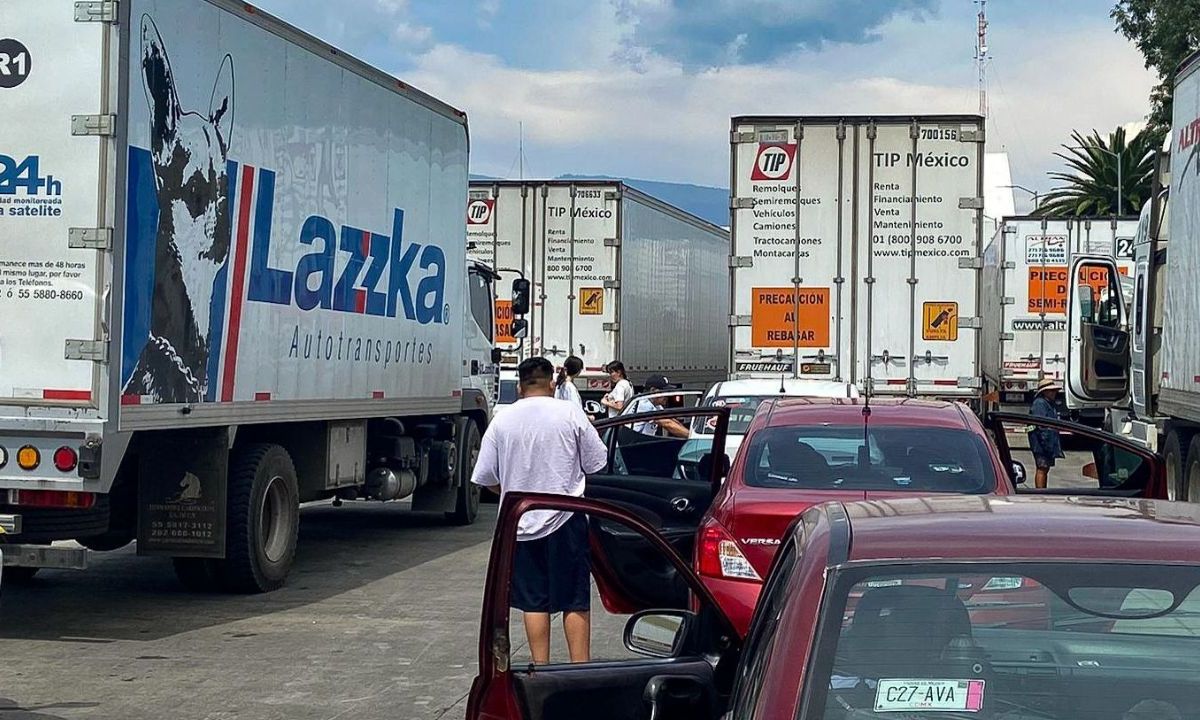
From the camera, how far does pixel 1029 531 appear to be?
3.54m

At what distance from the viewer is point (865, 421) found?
852cm

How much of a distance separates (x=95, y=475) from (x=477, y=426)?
8866mm

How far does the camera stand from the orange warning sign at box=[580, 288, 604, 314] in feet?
88.8

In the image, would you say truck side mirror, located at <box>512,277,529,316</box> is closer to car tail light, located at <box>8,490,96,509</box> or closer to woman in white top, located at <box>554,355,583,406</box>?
woman in white top, located at <box>554,355,583,406</box>

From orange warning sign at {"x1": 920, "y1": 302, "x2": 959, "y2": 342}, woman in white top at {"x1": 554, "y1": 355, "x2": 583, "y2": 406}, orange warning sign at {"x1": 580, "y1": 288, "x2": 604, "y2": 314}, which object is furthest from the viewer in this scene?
orange warning sign at {"x1": 580, "y1": 288, "x2": 604, "y2": 314}

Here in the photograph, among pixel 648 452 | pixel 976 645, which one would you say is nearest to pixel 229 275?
pixel 648 452

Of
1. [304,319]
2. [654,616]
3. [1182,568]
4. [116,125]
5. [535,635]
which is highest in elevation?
[116,125]

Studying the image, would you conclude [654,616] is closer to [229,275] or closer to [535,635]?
[535,635]

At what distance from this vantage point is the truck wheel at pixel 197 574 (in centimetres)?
1170

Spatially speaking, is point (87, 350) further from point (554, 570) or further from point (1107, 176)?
point (1107, 176)

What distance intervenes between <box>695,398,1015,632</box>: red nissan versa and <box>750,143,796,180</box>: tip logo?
402 inches

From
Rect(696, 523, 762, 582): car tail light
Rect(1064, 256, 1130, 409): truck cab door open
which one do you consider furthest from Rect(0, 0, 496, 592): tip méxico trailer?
Rect(1064, 256, 1130, 409): truck cab door open

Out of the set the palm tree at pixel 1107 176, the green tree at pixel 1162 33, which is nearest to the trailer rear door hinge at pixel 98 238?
the green tree at pixel 1162 33

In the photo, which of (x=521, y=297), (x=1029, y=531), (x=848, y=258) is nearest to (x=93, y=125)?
(x=1029, y=531)
